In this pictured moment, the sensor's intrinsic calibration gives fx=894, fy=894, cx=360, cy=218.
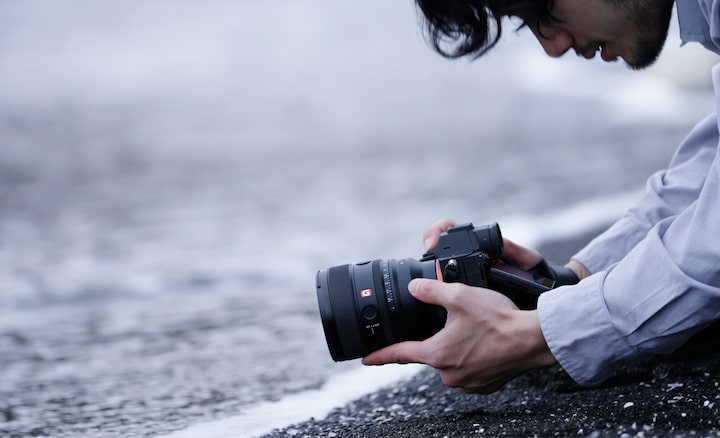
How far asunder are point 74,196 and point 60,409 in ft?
17.0

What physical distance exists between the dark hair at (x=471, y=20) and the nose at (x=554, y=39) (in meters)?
0.03

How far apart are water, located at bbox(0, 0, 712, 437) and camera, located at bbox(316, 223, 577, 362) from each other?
866 mm

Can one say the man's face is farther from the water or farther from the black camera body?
the water

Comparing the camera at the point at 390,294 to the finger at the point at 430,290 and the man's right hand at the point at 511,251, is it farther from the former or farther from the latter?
the man's right hand at the point at 511,251

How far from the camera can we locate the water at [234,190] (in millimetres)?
3445

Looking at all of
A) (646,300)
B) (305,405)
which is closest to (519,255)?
(646,300)

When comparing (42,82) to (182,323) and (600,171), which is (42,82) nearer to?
(600,171)

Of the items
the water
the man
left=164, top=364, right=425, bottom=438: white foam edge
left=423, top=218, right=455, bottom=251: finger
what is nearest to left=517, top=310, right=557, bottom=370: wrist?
the man

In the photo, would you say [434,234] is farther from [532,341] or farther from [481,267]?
[532,341]

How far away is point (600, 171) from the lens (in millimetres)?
7805

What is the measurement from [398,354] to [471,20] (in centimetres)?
94

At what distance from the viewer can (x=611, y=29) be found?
2170 mm

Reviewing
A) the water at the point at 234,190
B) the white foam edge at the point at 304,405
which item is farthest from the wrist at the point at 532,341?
Answer: the water at the point at 234,190

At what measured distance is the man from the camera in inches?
74.5
